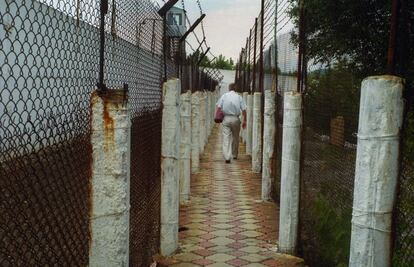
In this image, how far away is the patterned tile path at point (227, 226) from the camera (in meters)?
5.13

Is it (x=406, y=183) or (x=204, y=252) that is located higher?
(x=406, y=183)

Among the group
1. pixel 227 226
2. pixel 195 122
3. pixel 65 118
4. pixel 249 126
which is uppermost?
pixel 65 118

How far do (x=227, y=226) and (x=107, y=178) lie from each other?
3726 millimetres

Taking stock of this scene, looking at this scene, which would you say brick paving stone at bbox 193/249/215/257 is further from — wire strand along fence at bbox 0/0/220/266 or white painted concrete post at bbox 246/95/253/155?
white painted concrete post at bbox 246/95/253/155

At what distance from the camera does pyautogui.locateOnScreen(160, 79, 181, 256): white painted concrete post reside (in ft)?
16.5

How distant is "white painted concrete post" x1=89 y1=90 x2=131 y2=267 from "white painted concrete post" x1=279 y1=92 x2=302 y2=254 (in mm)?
2612

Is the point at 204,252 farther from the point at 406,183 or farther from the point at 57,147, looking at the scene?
the point at 57,147

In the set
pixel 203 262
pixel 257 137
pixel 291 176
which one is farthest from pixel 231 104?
pixel 203 262

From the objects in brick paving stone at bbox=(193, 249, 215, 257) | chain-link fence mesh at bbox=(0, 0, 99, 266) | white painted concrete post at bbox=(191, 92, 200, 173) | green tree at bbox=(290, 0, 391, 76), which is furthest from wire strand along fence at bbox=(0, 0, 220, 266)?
green tree at bbox=(290, 0, 391, 76)

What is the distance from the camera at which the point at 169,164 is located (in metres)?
5.04

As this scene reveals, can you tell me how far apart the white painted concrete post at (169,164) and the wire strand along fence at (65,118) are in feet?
0.37

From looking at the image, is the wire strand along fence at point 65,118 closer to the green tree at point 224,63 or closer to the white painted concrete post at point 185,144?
the white painted concrete post at point 185,144

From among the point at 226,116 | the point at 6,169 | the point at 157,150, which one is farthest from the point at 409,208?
the point at 226,116

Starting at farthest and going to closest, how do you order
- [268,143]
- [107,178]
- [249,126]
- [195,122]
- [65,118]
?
[249,126] → [195,122] → [268,143] → [107,178] → [65,118]
